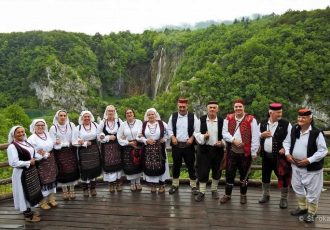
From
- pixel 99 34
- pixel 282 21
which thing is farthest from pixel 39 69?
pixel 282 21

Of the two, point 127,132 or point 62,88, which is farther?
point 62,88

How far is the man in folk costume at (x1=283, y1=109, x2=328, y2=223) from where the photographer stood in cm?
446

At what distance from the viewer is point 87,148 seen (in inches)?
224

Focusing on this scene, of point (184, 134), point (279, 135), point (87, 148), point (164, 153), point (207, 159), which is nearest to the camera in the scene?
point (279, 135)

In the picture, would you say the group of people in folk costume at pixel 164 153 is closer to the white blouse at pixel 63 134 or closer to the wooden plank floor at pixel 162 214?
the white blouse at pixel 63 134

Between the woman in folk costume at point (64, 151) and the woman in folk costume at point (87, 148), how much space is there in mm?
111

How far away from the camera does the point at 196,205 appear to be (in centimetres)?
531

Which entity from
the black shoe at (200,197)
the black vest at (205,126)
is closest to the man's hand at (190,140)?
the black vest at (205,126)

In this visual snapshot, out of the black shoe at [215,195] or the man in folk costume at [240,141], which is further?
the black shoe at [215,195]

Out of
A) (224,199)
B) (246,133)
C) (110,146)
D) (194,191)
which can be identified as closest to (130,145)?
(110,146)

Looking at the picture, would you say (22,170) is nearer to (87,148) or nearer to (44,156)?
(44,156)

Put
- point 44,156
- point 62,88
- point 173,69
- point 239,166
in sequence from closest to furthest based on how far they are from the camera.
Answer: point 44,156 < point 239,166 < point 173,69 < point 62,88

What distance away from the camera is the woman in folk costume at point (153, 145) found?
18.8 feet

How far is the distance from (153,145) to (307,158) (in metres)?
2.43
